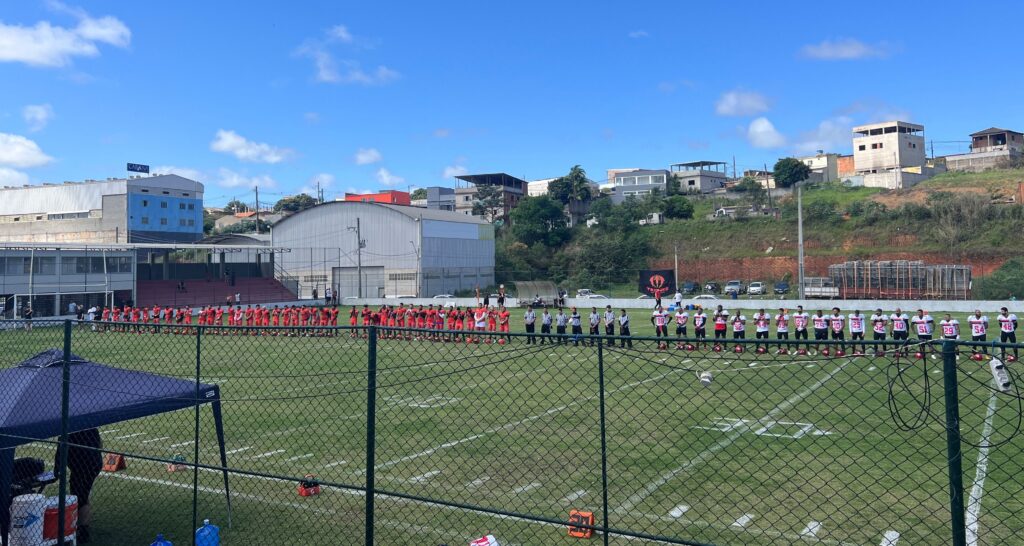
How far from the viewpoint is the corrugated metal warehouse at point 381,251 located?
189 ft

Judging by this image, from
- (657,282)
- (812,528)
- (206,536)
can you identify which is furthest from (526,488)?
(657,282)

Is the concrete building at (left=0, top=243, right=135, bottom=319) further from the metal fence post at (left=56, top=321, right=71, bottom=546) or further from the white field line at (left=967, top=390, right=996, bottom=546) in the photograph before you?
the white field line at (left=967, top=390, right=996, bottom=546)

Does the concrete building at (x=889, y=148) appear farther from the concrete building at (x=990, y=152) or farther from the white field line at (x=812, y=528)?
the white field line at (x=812, y=528)

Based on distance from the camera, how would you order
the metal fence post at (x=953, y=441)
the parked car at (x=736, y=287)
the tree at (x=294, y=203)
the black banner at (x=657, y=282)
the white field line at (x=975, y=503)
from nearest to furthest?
the metal fence post at (x=953, y=441) < the white field line at (x=975, y=503) < the black banner at (x=657, y=282) < the parked car at (x=736, y=287) < the tree at (x=294, y=203)

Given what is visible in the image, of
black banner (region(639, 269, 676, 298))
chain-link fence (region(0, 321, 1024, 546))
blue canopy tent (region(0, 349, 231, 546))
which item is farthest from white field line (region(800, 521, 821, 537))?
black banner (region(639, 269, 676, 298))

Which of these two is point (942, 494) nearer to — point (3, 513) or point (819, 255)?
point (3, 513)

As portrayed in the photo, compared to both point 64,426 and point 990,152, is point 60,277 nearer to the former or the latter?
point 64,426

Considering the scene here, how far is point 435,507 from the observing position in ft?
28.0

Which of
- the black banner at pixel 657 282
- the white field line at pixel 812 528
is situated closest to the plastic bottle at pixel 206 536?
the white field line at pixel 812 528

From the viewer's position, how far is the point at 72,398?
673cm

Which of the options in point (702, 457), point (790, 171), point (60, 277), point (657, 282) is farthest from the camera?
point (790, 171)

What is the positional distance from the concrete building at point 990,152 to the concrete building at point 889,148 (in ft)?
14.2

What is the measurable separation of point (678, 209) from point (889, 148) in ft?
118

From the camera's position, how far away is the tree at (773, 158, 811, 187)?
86.6 meters
